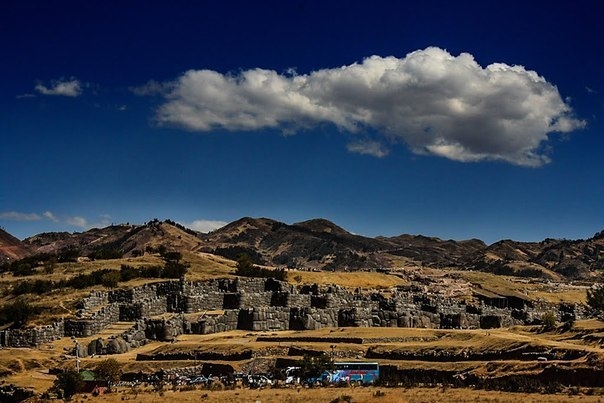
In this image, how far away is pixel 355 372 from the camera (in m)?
37.9

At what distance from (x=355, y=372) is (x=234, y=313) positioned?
19.0 meters

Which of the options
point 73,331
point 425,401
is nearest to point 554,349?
point 425,401

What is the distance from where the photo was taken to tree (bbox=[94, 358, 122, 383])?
3875 cm

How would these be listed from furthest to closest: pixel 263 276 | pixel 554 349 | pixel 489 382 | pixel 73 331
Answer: pixel 263 276 < pixel 73 331 < pixel 554 349 < pixel 489 382

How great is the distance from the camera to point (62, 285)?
63.7 m

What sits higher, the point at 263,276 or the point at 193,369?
the point at 263,276

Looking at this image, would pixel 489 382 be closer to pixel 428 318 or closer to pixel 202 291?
pixel 428 318

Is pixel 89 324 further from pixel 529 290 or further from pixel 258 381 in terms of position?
pixel 529 290

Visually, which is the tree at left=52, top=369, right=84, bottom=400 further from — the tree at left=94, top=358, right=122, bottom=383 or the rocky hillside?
the rocky hillside

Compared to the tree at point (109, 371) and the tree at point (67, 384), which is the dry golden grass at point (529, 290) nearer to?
the tree at point (109, 371)

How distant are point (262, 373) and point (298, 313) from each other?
15094mm

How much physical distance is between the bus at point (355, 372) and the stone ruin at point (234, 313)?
15699 millimetres

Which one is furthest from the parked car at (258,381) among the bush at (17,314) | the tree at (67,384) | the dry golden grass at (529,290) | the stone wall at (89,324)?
the dry golden grass at (529,290)

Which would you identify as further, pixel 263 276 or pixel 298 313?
pixel 263 276
